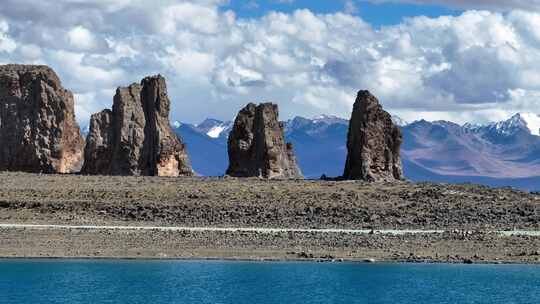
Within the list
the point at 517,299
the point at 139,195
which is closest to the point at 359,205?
the point at 139,195

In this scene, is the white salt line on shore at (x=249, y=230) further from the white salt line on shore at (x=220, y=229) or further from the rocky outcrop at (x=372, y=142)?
the rocky outcrop at (x=372, y=142)

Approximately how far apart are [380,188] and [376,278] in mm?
28486

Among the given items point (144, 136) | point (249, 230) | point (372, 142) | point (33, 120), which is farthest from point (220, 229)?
point (33, 120)

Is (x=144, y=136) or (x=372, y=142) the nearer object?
(x=372, y=142)


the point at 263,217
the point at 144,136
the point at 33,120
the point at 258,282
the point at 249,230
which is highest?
the point at 33,120

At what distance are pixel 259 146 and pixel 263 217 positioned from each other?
66.0 feet

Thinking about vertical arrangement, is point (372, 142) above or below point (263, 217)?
above

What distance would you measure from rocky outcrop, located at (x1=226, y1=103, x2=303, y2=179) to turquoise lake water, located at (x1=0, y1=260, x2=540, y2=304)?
34.1 m

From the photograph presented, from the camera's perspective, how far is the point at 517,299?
57.0 m

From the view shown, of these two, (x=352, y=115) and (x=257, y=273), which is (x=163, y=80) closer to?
(x=352, y=115)

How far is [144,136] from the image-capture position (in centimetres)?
10231

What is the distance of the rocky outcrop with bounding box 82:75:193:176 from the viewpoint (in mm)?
101375

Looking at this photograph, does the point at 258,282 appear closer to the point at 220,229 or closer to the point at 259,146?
the point at 220,229

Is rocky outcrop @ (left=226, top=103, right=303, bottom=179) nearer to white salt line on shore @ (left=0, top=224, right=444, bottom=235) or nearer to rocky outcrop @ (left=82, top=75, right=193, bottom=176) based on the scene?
rocky outcrop @ (left=82, top=75, right=193, bottom=176)
